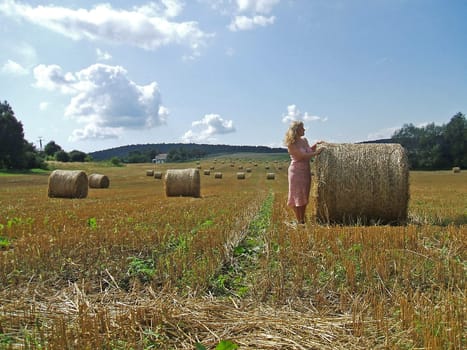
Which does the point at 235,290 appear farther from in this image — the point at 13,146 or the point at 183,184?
the point at 13,146

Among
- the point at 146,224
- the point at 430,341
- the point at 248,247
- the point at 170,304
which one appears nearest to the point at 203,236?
the point at 248,247

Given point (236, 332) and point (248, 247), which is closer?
point (236, 332)

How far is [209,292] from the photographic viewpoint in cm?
404

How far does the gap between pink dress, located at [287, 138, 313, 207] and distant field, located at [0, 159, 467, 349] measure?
6.11ft

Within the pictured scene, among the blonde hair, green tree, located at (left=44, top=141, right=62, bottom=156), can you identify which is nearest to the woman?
the blonde hair

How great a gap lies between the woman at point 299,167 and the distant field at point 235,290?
1.89 meters

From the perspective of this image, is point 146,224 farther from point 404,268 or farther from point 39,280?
point 404,268

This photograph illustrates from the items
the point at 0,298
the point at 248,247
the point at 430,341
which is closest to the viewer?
the point at 430,341

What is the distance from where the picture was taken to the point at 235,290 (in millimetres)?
4188

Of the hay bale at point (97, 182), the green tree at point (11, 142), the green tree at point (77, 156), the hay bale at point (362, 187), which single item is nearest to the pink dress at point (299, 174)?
the hay bale at point (362, 187)

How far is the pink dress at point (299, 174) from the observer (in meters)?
8.59

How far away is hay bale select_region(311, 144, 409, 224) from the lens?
28.5 ft

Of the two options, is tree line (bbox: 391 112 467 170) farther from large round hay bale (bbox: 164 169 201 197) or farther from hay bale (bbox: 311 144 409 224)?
hay bale (bbox: 311 144 409 224)

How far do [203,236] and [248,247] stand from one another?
778 mm
